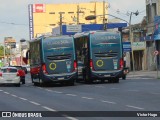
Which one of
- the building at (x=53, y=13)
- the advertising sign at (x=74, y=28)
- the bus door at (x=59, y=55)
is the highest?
the building at (x=53, y=13)

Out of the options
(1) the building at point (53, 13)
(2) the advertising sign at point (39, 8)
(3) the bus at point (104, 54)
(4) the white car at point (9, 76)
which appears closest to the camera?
(3) the bus at point (104, 54)

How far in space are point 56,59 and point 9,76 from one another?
524cm

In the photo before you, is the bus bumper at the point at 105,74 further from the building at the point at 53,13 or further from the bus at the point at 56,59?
the building at the point at 53,13

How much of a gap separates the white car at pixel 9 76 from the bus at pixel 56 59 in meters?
3.78

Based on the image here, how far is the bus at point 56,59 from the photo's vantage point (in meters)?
38.0

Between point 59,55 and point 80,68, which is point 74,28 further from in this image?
point 59,55

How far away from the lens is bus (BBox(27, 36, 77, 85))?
38000mm

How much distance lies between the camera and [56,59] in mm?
38156

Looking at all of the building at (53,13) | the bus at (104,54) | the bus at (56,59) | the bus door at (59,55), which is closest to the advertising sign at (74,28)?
the building at (53,13)

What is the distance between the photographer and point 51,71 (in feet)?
125

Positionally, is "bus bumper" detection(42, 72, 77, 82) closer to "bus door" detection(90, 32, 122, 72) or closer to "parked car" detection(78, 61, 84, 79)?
"bus door" detection(90, 32, 122, 72)

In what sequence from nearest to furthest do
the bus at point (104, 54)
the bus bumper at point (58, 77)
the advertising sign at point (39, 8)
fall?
the bus bumper at point (58, 77), the bus at point (104, 54), the advertising sign at point (39, 8)

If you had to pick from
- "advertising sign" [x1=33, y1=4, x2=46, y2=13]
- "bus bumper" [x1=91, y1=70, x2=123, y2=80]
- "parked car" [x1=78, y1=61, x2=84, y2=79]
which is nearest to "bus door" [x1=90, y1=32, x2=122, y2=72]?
"bus bumper" [x1=91, y1=70, x2=123, y2=80]

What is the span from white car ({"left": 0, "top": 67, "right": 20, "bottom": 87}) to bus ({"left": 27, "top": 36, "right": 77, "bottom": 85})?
3.78m
